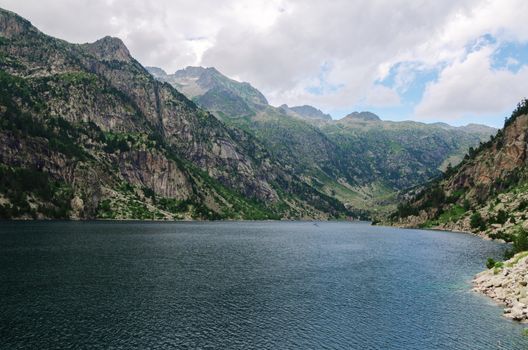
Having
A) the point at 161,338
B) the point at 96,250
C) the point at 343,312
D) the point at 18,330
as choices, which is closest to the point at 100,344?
the point at 161,338

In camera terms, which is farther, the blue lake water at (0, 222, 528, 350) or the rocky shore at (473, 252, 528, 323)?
the rocky shore at (473, 252, 528, 323)

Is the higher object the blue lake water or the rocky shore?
the rocky shore

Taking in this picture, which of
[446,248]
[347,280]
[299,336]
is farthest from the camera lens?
[446,248]

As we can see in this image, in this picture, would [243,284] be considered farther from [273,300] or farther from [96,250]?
[96,250]

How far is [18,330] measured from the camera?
57.5 metres

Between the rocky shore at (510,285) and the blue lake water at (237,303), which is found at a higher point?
the rocky shore at (510,285)

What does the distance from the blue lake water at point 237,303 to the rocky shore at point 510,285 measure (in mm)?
2770

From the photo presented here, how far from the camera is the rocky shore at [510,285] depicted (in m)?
69.3

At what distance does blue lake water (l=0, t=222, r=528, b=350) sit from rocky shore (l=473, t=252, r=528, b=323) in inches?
109

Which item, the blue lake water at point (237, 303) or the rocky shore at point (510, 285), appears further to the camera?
the rocky shore at point (510, 285)

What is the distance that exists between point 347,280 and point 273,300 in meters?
29.1

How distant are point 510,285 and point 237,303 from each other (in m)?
56.4

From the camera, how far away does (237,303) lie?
255ft

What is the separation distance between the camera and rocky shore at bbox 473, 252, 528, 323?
69281 millimetres
